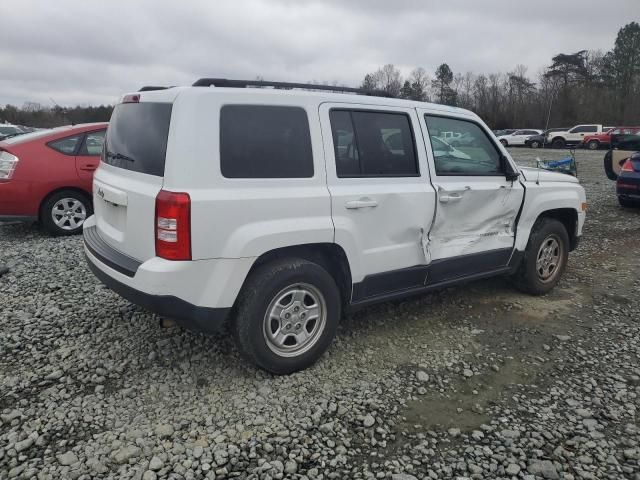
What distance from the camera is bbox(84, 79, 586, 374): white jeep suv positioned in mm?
2830

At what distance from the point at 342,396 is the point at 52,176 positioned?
18.1 feet

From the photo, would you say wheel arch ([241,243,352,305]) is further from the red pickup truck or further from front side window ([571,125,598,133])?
front side window ([571,125,598,133])

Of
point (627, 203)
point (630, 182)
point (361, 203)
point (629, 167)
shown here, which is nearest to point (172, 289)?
point (361, 203)

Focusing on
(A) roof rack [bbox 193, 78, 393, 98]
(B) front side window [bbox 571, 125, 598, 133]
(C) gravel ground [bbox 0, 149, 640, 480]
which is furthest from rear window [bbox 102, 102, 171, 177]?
(B) front side window [bbox 571, 125, 598, 133]

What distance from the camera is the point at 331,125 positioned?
334 cm

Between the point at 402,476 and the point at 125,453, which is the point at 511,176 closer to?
the point at 402,476

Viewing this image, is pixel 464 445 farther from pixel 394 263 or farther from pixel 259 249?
pixel 259 249

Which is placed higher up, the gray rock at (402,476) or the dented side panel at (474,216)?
the dented side panel at (474,216)

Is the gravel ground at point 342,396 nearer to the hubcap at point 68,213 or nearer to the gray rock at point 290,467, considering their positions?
the gray rock at point 290,467

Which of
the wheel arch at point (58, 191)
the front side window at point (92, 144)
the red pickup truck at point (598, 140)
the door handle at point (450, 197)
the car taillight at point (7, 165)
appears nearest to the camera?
the door handle at point (450, 197)

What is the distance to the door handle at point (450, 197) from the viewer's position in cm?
384

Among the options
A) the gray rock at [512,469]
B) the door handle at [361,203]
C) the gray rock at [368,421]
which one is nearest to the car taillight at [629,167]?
the door handle at [361,203]

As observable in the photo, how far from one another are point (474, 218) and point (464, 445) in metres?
2.03

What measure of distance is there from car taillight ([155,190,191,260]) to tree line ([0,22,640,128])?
47287mm
